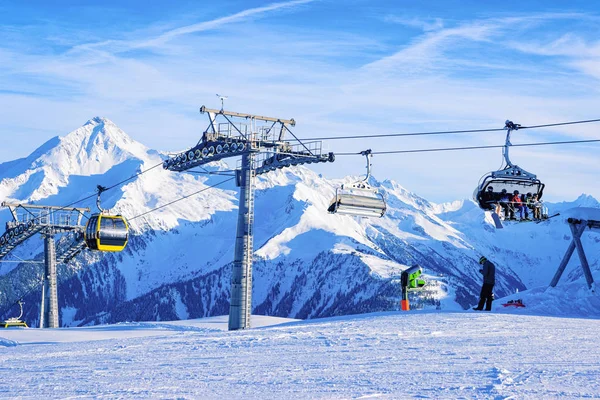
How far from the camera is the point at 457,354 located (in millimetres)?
19828

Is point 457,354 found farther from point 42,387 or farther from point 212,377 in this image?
point 42,387

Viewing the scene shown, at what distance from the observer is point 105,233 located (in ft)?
158

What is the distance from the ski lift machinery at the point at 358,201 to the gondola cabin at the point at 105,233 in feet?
53.3

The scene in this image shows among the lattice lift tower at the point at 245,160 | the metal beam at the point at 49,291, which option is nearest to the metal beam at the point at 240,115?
the lattice lift tower at the point at 245,160

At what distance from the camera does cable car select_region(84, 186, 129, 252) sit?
48031 mm

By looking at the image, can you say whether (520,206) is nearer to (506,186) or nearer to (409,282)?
(506,186)

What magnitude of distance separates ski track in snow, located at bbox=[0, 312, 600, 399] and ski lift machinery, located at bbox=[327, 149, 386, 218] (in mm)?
8416

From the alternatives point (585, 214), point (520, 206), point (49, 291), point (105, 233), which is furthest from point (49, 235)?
point (585, 214)

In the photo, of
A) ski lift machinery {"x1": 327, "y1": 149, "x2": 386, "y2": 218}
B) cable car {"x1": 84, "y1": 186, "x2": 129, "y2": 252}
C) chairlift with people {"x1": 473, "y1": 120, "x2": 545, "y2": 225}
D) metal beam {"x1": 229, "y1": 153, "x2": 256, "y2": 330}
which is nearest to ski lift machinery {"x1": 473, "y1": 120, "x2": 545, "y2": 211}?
chairlift with people {"x1": 473, "y1": 120, "x2": 545, "y2": 225}

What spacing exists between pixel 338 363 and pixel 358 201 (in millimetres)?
17466

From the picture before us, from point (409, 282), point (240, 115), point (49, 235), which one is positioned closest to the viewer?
point (409, 282)

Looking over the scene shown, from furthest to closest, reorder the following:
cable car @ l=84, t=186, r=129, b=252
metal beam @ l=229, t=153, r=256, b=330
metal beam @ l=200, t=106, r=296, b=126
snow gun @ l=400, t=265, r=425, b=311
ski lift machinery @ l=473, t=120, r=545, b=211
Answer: cable car @ l=84, t=186, r=129, b=252, metal beam @ l=200, t=106, r=296, b=126, metal beam @ l=229, t=153, r=256, b=330, snow gun @ l=400, t=265, r=425, b=311, ski lift machinery @ l=473, t=120, r=545, b=211

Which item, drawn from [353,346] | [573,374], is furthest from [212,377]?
[573,374]

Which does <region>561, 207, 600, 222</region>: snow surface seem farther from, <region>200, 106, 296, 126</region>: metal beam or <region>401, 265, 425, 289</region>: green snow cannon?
<region>200, 106, 296, 126</region>: metal beam
